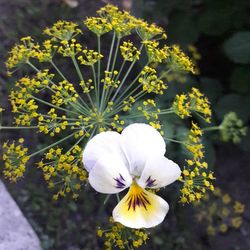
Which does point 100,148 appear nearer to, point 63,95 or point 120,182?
point 120,182

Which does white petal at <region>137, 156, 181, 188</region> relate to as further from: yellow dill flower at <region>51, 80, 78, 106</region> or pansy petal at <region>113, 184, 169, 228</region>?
yellow dill flower at <region>51, 80, 78, 106</region>

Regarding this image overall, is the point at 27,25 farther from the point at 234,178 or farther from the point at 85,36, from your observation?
the point at 234,178

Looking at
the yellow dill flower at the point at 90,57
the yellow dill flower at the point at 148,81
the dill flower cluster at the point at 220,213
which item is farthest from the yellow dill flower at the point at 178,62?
the dill flower cluster at the point at 220,213

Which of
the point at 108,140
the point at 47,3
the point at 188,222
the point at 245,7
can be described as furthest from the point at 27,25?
the point at 108,140

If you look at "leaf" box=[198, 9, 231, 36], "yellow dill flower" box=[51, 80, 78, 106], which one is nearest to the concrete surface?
"yellow dill flower" box=[51, 80, 78, 106]

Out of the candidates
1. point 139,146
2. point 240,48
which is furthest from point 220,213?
point 139,146

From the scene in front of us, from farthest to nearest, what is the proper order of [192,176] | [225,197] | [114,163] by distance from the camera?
[225,197]
[192,176]
[114,163]
